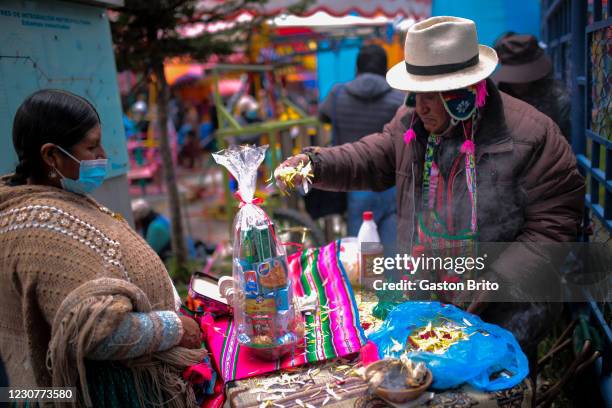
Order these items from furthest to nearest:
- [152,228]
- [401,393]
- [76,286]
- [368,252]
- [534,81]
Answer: [152,228]
[534,81]
[368,252]
[76,286]
[401,393]

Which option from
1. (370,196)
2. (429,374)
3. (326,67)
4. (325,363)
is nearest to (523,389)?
(429,374)

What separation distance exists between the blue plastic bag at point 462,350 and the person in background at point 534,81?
6.82 ft

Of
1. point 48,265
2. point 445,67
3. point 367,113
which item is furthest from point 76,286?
point 367,113

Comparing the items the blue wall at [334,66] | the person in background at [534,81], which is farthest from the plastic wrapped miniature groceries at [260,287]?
the blue wall at [334,66]

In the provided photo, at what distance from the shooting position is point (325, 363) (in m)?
1.87

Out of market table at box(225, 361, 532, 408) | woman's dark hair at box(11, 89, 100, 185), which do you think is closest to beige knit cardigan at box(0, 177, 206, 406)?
woman's dark hair at box(11, 89, 100, 185)

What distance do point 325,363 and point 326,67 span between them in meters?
6.59

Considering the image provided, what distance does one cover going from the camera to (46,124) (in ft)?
5.68

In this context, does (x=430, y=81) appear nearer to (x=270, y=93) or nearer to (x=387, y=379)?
(x=387, y=379)

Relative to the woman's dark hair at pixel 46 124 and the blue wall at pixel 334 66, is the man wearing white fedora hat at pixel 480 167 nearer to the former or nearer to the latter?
the woman's dark hair at pixel 46 124

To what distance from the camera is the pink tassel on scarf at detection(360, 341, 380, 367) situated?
5.87 feet

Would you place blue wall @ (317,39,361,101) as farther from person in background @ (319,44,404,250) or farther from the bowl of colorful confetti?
the bowl of colorful confetti

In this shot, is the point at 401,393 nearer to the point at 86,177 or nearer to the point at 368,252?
the point at 368,252

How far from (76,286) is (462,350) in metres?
1.26
